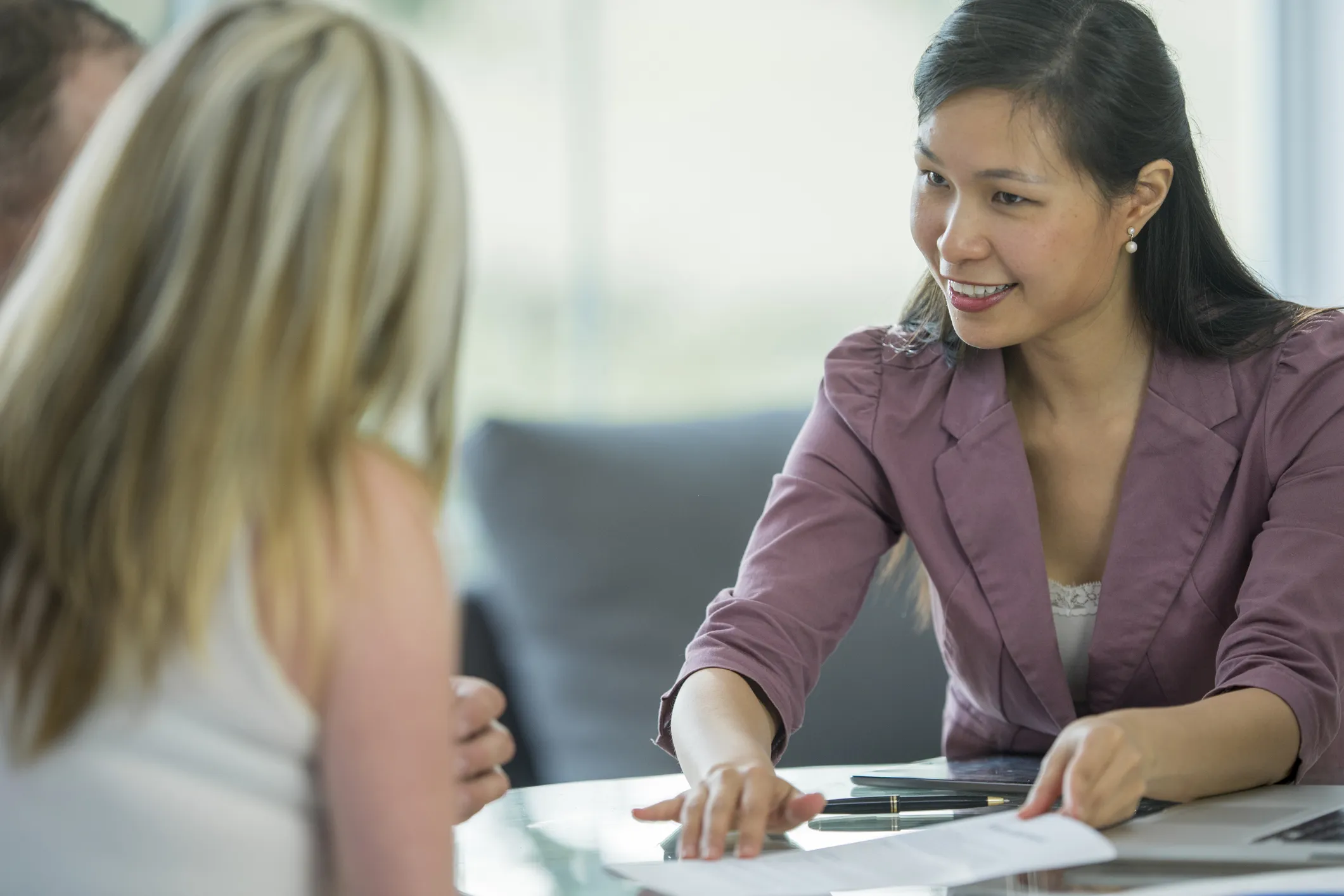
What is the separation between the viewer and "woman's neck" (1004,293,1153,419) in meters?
1.50

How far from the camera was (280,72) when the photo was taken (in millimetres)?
712

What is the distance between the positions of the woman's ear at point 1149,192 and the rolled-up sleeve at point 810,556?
12.0 inches

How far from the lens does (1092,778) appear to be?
1.03 metres

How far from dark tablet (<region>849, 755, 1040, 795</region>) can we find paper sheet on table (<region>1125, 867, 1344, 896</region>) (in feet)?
0.99

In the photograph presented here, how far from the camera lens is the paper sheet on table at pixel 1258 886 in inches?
33.4

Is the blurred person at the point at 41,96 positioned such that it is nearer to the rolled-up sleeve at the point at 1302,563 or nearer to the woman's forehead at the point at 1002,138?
the woman's forehead at the point at 1002,138

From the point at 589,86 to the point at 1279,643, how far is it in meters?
1.86

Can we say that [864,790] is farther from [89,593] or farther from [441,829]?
[89,593]

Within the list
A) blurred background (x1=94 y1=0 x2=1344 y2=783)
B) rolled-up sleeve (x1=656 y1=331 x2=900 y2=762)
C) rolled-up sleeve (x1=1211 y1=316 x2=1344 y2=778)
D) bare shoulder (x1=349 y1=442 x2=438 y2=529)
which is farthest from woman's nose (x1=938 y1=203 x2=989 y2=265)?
blurred background (x1=94 y1=0 x2=1344 y2=783)

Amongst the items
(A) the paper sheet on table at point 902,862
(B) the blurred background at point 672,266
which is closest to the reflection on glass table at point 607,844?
(A) the paper sheet on table at point 902,862

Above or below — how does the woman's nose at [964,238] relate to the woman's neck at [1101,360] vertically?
above

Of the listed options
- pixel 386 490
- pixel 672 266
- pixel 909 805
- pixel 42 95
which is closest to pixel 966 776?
pixel 909 805

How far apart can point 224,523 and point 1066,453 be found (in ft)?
3.48

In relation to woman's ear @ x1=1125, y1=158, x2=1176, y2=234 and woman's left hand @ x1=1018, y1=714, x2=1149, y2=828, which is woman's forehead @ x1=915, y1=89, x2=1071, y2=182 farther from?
woman's left hand @ x1=1018, y1=714, x2=1149, y2=828
